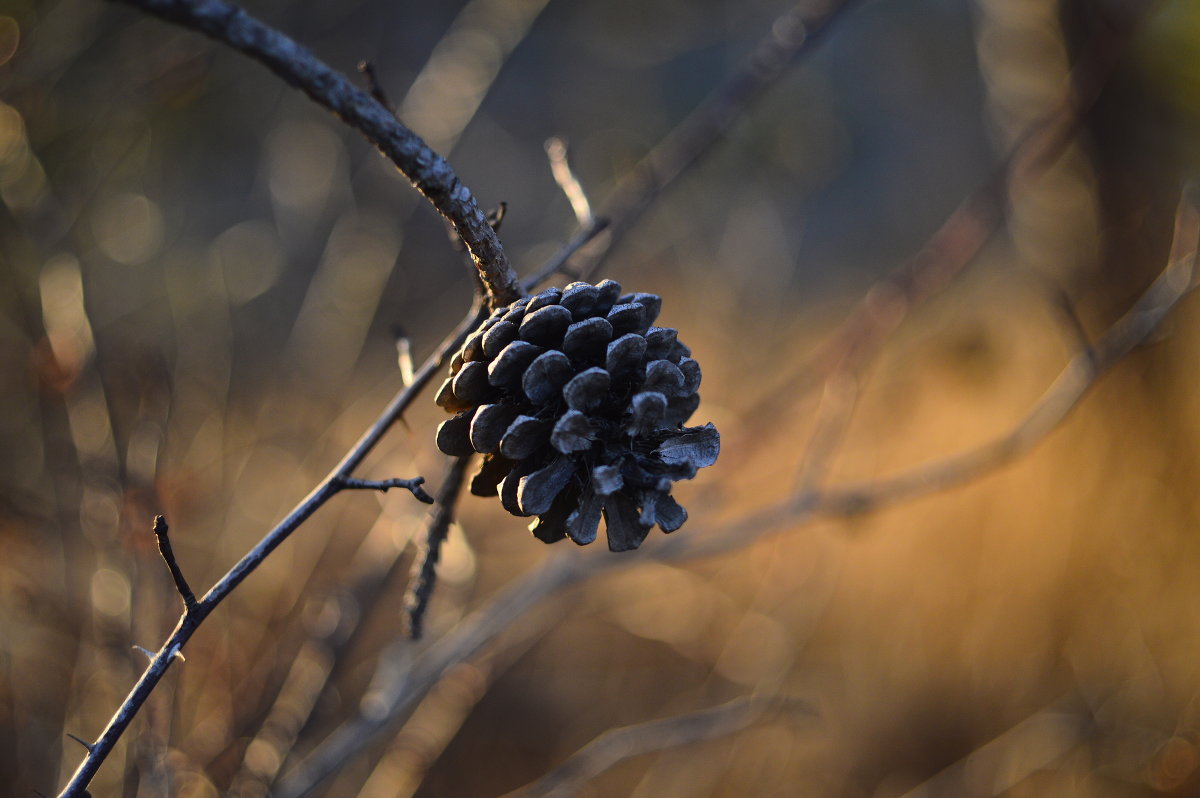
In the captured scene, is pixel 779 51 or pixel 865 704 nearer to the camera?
pixel 779 51

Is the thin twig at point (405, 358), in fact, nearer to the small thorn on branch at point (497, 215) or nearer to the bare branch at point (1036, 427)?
the small thorn on branch at point (497, 215)

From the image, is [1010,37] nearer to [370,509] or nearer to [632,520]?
[632,520]

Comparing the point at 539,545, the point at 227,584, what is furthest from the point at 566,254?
the point at 539,545

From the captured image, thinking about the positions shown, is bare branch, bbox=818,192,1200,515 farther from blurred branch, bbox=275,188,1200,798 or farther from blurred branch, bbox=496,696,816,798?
blurred branch, bbox=496,696,816,798

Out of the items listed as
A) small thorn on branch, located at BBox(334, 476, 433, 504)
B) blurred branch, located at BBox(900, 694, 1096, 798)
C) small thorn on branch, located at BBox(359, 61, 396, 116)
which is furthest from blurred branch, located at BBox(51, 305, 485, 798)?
blurred branch, located at BBox(900, 694, 1096, 798)

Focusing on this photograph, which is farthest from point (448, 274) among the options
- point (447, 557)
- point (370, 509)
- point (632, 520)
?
point (632, 520)

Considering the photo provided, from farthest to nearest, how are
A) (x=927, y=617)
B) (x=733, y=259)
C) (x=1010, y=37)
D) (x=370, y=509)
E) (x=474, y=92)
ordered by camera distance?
1. (x=733, y=259)
2. (x=370, y=509)
3. (x=927, y=617)
4. (x=1010, y=37)
5. (x=474, y=92)
